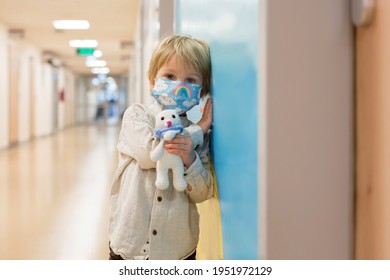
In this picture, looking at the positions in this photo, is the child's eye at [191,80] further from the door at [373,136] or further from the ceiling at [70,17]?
the ceiling at [70,17]

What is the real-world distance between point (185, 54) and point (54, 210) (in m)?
3.18

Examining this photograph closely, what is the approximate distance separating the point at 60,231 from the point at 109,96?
28124 millimetres

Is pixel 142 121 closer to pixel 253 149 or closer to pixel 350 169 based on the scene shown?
pixel 253 149

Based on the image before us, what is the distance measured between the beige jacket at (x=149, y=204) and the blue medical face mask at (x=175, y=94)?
2.1 inches

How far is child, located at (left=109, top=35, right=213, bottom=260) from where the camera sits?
1.10 meters

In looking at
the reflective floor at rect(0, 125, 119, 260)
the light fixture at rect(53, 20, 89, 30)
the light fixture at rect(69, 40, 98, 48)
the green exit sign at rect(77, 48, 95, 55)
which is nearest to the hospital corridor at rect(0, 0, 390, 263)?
the reflective floor at rect(0, 125, 119, 260)

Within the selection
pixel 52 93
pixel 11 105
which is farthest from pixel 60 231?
pixel 52 93

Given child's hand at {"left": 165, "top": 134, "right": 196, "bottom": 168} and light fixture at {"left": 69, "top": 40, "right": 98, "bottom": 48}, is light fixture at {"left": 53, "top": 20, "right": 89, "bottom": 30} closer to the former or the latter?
light fixture at {"left": 69, "top": 40, "right": 98, "bottom": 48}

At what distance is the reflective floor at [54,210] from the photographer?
2934mm

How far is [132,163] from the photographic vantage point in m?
1.19

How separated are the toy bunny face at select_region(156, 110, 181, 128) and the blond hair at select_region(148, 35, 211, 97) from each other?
0.40 ft

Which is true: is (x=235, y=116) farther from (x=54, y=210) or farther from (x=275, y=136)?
(x=54, y=210)

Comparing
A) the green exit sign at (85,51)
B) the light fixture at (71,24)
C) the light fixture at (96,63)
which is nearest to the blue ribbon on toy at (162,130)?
the light fixture at (71,24)
